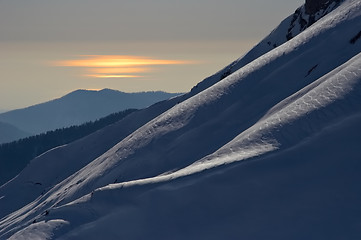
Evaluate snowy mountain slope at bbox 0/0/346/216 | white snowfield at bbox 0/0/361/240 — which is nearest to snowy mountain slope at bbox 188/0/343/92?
snowy mountain slope at bbox 0/0/346/216

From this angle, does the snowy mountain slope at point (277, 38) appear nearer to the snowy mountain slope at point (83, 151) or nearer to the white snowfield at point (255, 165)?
the snowy mountain slope at point (83, 151)

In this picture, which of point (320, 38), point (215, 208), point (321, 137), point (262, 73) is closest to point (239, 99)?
point (262, 73)

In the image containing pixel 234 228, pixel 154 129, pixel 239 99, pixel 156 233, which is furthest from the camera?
pixel 154 129

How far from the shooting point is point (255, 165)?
34156 millimetres

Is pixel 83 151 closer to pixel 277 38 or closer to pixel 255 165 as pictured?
pixel 277 38

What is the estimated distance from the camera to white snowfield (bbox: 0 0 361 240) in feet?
96.5

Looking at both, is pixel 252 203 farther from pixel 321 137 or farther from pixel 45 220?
pixel 45 220

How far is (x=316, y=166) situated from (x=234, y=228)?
6658mm

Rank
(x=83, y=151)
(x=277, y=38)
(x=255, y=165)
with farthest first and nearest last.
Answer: (x=83, y=151) → (x=277, y=38) → (x=255, y=165)

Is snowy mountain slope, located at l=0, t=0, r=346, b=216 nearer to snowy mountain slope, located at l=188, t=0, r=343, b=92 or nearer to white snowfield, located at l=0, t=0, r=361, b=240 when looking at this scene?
snowy mountain slope, located at l=188, t=0, r=343, b=92

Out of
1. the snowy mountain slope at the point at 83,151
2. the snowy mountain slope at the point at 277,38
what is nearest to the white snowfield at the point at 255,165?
the snowy mountain slope at the point at 277,38

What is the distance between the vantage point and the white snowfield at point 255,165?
29422mm

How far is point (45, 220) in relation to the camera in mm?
38156

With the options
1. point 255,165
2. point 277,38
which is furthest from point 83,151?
point 255,165
